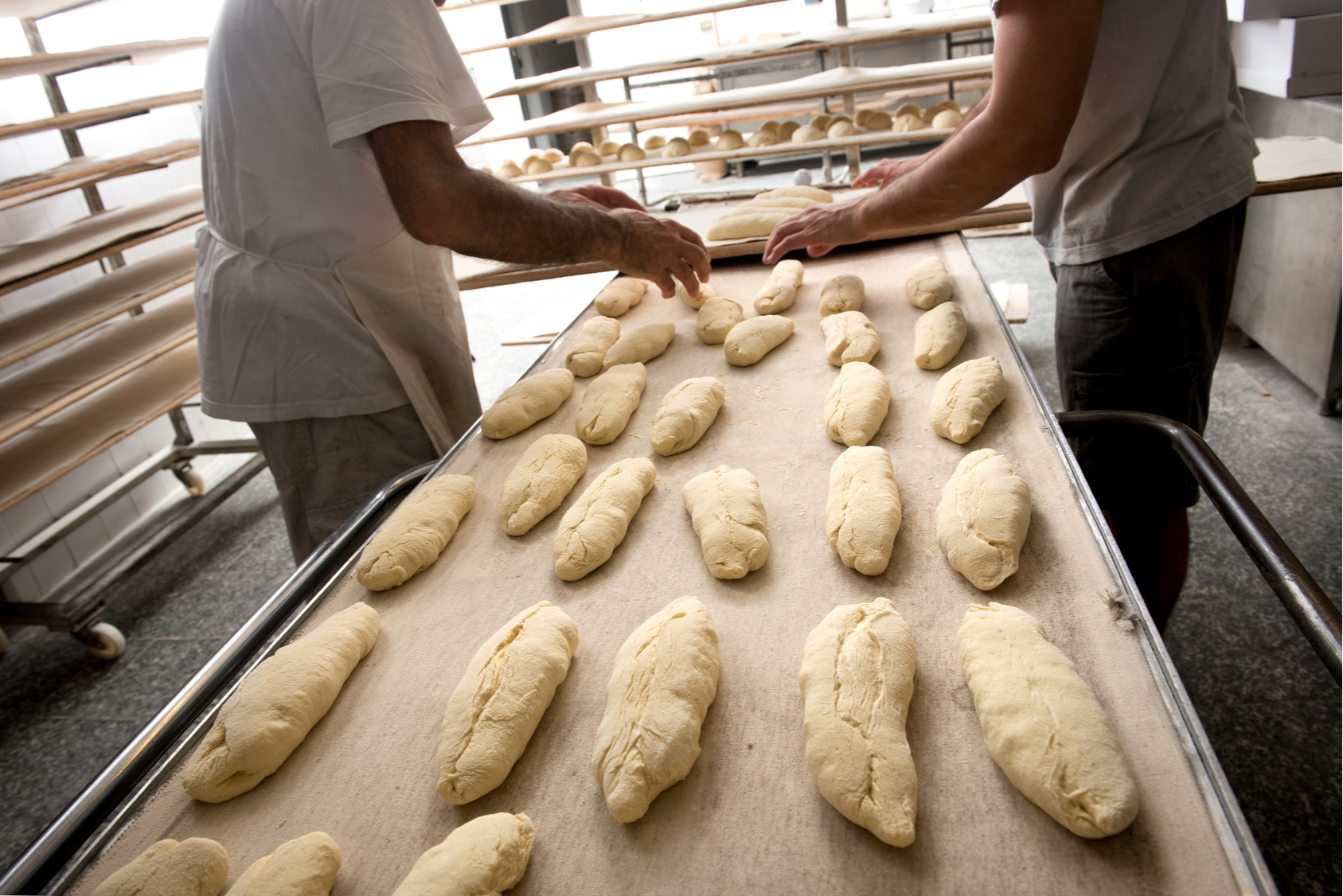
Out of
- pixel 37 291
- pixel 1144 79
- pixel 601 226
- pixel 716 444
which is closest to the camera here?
pixel 1144 79

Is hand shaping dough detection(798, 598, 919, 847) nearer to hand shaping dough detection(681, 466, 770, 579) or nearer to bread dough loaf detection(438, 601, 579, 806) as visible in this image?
hand shaping dough detection(681, 466, 770, 579)

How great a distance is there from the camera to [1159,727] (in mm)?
847

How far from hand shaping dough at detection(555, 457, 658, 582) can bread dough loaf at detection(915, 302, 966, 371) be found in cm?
65

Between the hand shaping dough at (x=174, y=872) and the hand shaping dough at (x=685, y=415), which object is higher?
the hand shaping dough at (x=685, y=415)

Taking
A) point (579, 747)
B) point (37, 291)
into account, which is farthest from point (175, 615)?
point (579, 747)

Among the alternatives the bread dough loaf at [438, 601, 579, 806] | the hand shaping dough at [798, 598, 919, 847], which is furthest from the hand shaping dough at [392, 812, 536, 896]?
the hand shaping dough at [798, 598, 919, 847]

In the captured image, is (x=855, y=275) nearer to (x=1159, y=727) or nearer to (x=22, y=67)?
(x=1159, y=727)

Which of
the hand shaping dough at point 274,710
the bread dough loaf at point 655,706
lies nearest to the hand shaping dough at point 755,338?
the bread dough loaf at point 655,706

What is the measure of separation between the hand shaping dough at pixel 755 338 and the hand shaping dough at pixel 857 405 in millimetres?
265

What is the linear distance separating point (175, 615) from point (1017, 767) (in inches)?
128

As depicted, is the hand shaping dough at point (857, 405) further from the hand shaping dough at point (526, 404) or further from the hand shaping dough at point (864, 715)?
the hand shaping dough at point (526, 404)

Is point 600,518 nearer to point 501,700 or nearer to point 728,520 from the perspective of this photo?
point 728,520

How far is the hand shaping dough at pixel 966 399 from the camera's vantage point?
139 cm

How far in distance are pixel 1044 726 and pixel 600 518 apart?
0.71 meters
